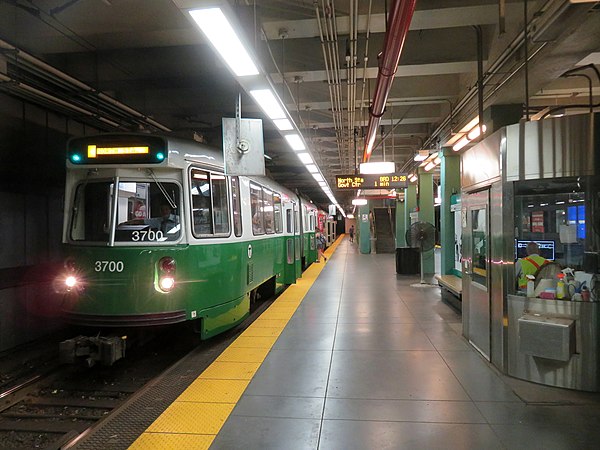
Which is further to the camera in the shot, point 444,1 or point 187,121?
point 187,121

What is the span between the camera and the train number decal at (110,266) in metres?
5.06

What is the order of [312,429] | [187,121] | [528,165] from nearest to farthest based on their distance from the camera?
[312,429], [528,165], [187,121]

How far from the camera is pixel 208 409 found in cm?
394

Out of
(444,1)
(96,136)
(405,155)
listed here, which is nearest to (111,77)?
(96,136)

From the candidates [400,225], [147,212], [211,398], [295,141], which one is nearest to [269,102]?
[147,212]

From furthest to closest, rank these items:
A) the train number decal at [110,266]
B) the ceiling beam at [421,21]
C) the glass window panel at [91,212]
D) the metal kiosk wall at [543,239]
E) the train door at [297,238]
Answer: the train door at [297,238]
the ceiling beam at [421,21]
the glass window panel at [91,212]
the train number decal at [110,266]
the metal kiosk wall at [543,239]

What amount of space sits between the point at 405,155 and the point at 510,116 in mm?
10380

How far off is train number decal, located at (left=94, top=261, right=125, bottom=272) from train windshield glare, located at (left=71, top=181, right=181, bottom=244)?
27 centimetres

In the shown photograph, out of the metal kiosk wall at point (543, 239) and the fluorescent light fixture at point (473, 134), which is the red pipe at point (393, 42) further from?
the fluorescent light fixture at point (473, 134)

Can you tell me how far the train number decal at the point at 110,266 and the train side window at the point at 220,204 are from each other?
4.41ft

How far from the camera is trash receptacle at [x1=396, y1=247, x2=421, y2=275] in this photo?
13922 millimetres

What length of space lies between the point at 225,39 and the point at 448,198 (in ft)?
27.0

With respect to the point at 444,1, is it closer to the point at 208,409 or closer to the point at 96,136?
the point at 96,136

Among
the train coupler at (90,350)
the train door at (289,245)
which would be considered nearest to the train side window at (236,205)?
the train coupler at (90,350)
